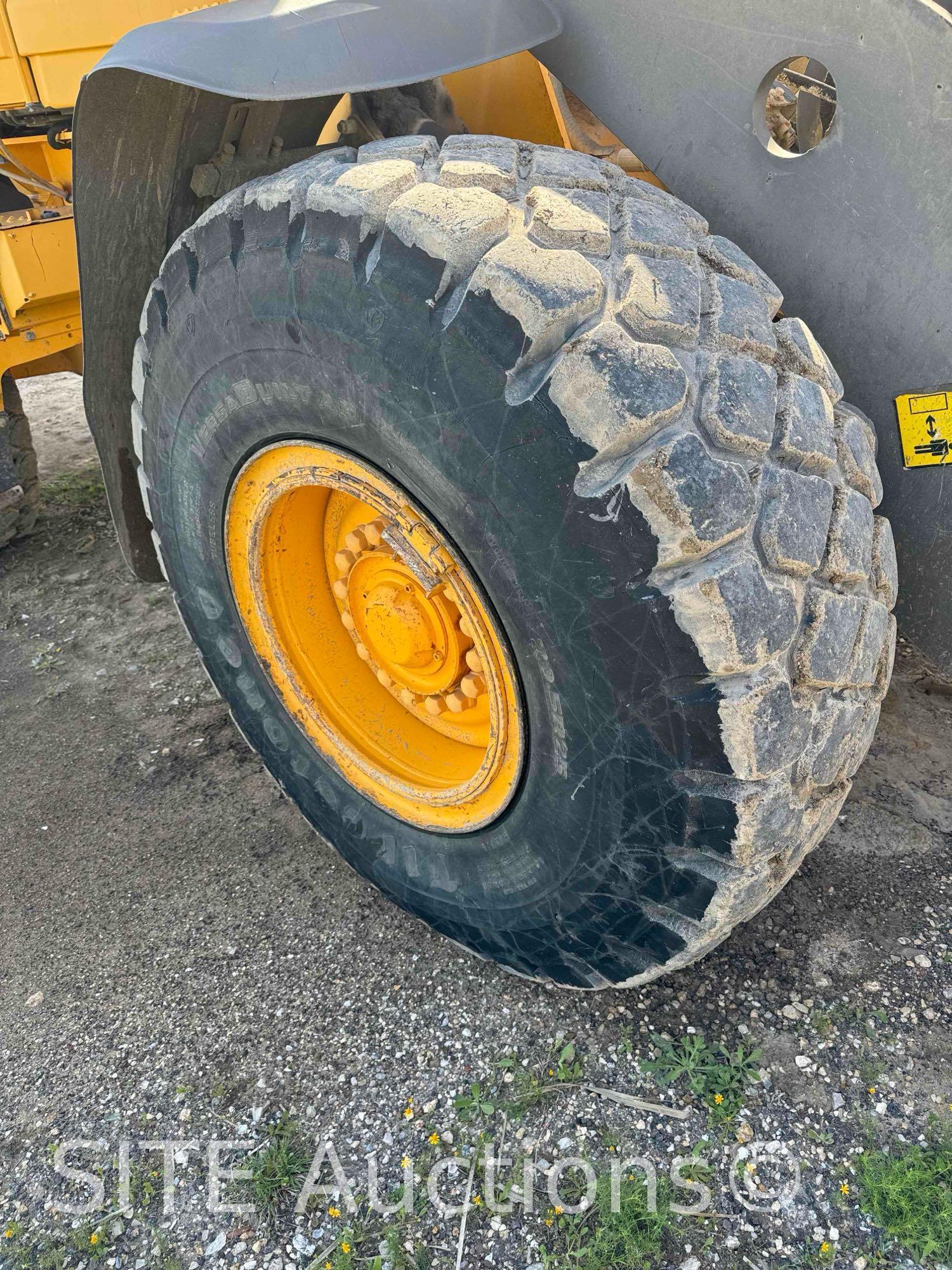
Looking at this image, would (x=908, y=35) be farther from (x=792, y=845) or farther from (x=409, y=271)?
(x=792, y=845)

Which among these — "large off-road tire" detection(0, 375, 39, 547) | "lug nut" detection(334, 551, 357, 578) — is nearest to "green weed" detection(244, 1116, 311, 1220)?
"lug nut" detection(334, 551, 357, 578)

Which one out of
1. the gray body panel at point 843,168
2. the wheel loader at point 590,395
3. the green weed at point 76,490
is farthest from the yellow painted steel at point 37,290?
the gray body panel at point 843,168

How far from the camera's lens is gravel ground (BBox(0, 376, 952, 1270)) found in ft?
5.05

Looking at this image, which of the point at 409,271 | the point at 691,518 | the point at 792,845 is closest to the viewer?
the point at 691,518

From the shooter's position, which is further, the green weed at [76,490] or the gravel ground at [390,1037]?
the green weed at [76,490]

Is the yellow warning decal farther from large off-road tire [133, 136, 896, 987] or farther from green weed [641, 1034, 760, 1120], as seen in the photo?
green weed [641, 1034, 760, 1120]

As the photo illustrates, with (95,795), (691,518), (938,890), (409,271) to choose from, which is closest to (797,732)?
(691,518)

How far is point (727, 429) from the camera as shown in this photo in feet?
3.84

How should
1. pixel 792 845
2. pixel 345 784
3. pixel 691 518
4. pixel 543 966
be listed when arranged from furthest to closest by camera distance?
pixel 345 784
pixel 543 966
pixel 792 845
pixel 691 518

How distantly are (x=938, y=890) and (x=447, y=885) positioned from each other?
110 centimetres

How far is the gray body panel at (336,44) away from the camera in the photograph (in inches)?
53.1

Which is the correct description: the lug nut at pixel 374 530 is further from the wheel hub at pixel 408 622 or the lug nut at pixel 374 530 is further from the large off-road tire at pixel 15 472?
the large off-road tire at pixel 15 472

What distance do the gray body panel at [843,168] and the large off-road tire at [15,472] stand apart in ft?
8.58

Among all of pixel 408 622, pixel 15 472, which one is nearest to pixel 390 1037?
pixel 408 622
